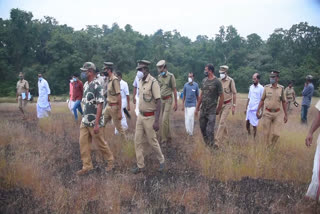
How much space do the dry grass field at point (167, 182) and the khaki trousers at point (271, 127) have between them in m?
0.34

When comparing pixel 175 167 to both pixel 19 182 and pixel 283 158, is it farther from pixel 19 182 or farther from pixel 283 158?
pixel 19 182

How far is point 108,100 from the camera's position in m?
6.11

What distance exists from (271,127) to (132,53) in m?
45.3

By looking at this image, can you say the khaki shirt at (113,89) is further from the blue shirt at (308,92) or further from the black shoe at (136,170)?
the blue shirt at (308,92)

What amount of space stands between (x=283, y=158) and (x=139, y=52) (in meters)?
50.6

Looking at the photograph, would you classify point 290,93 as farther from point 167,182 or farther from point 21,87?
point 21,87

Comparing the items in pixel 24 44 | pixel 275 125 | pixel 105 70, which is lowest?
pixel 275 125

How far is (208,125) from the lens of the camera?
18.9 ft

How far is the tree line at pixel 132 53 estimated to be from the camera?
39756mm

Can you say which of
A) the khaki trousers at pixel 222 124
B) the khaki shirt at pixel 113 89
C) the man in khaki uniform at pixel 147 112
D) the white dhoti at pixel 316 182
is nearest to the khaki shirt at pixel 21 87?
the khaki shirt at pixel 113 89

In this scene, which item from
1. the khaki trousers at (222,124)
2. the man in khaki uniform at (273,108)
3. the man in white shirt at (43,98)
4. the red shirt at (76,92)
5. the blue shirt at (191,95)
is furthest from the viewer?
the man in white shirt at (43,98)

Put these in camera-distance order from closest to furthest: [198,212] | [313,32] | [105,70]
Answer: [198,212] < [105,70] < [313,32]

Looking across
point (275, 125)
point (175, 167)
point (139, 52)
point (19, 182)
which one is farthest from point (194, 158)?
point (139, 52)

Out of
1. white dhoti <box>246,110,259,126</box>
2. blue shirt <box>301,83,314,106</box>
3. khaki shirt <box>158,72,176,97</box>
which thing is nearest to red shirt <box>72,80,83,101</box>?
khaki shirt <box>158,72,176,97</box>
